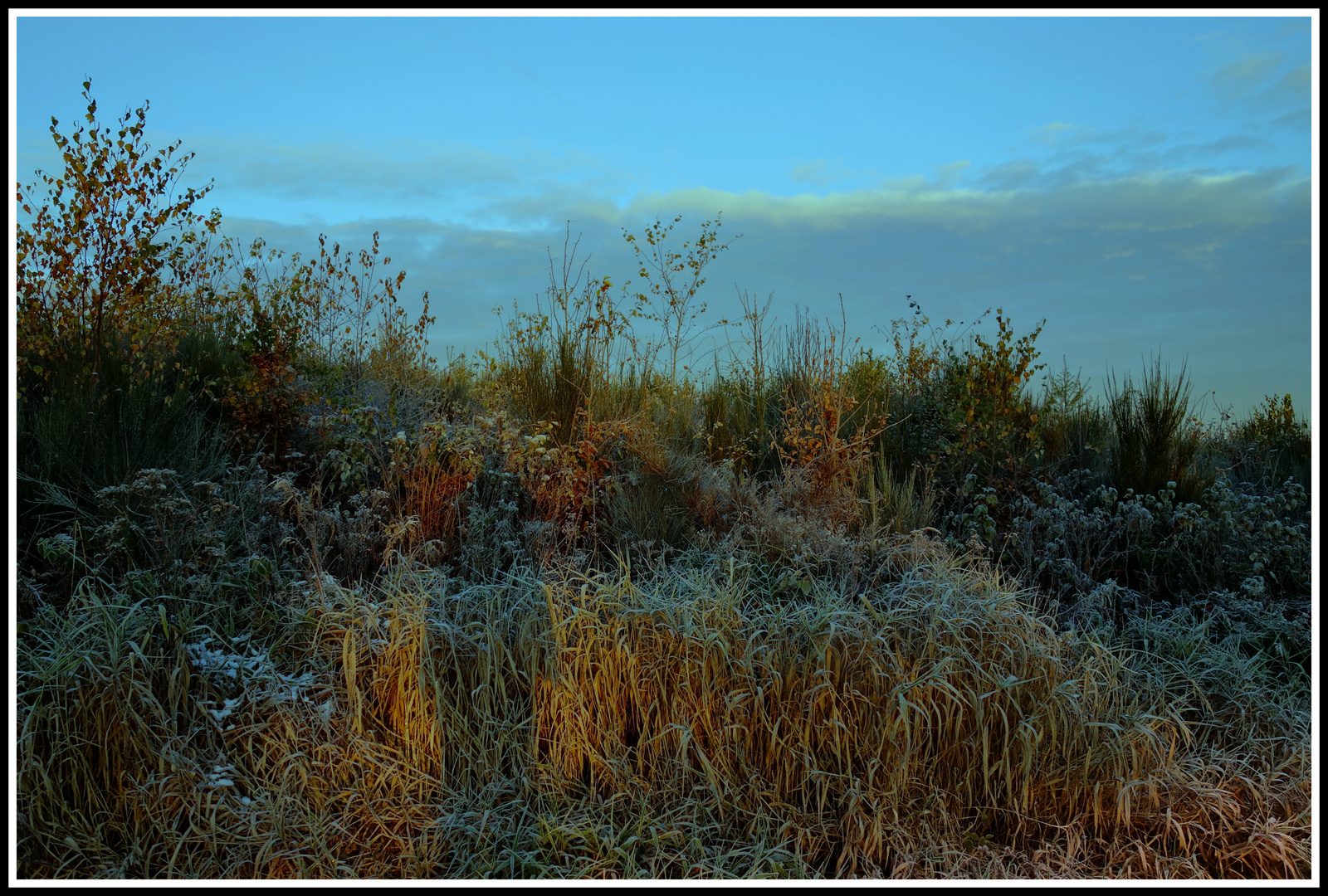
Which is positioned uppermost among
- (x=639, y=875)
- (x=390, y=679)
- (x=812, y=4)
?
(x=812, y=4)

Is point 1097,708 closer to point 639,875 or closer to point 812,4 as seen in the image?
point 639,875

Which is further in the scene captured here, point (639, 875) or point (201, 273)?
point (201, 273)

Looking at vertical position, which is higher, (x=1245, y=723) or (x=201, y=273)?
(x=201, y=273)

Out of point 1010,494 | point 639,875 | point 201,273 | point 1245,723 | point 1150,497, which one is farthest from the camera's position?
point 201,273

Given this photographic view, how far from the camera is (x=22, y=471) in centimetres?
388

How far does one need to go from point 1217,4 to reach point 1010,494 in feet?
10.0

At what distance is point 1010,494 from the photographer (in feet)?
16.9

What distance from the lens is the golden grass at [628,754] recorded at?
245 centimetres

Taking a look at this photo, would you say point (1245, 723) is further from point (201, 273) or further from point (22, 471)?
point (201, 273)

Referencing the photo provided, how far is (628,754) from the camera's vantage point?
2744 millimetres

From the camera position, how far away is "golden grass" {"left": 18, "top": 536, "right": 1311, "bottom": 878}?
2.45m

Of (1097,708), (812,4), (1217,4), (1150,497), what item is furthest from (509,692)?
(1150,497)

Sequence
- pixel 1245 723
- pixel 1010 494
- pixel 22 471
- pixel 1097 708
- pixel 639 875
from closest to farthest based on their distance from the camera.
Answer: pixel 639 875 → pixel 1097 708 → pixel 1245 723 → pixel 22 471 → pixel 1010 494

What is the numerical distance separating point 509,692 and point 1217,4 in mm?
3304
